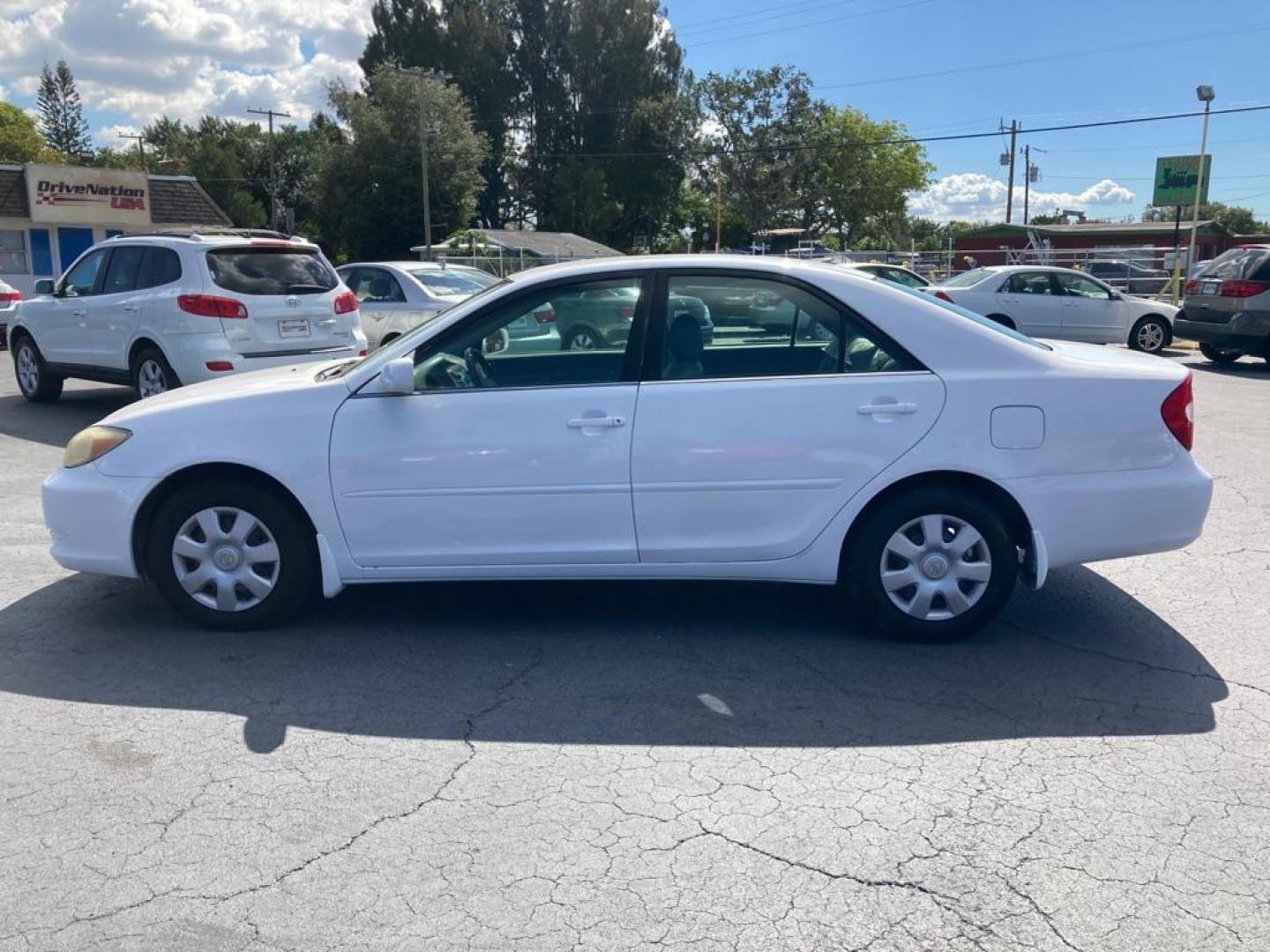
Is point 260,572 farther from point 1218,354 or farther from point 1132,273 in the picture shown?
point 1132,273

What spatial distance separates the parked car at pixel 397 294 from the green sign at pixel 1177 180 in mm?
29460

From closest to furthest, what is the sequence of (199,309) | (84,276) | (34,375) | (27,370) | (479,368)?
1. (479,368)
2. (199,309)
3. (84,276)
4. (34,375)
5. (27,370)

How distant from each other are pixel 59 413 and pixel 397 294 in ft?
Answer: 13.4

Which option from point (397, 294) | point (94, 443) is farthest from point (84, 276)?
point (94, 443)

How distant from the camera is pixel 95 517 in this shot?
4992 mm

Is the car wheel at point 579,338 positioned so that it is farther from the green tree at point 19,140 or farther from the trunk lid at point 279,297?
the green tree at point 19,140

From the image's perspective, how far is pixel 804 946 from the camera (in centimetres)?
285

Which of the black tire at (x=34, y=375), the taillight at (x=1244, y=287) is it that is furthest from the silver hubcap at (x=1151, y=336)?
the black tire at (x=34, y=375)

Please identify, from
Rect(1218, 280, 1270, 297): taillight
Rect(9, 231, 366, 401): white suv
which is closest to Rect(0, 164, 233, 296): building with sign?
Rect(9, 231, 366, 401): white suv

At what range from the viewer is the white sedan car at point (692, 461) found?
4.74m

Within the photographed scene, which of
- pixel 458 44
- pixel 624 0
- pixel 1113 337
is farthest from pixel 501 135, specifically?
pixel 1113 337

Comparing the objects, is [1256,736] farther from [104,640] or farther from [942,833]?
[104,640]

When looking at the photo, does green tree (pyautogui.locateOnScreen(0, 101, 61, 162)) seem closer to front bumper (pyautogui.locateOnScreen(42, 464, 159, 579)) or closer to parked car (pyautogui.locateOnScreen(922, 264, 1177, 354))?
parked car (pyautogui.locateOnScreen(922, 264, 1177, 354))

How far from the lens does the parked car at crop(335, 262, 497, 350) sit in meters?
13.9
